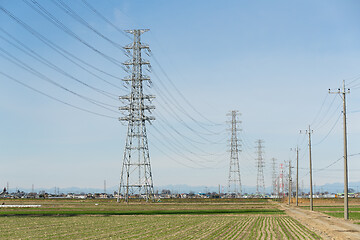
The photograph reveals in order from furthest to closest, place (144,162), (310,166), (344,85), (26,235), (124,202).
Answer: (124,202), (144,162), (310,166), (344,85), (26,235)

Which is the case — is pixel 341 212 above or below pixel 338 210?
above

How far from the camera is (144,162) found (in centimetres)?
9425

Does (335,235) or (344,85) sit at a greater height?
(344,85)

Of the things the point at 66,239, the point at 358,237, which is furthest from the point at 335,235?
the point at 66,239

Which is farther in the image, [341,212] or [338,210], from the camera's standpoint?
[338,210]

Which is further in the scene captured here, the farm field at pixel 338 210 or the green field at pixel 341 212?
the farm field at pixel 338 210

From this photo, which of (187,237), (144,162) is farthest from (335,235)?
(144,162)

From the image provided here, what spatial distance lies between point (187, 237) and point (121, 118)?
65704mm

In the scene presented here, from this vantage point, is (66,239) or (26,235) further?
(26,235)

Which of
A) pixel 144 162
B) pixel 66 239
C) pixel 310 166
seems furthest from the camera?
pixel 144 162

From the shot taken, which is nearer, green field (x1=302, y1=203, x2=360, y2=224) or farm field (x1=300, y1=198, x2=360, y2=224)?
green field (x1=302, y1=203, x2=360, y2=224)

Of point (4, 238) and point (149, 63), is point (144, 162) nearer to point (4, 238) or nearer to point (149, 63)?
point (149, 63)

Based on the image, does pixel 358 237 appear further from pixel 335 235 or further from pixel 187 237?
pixel 187 237

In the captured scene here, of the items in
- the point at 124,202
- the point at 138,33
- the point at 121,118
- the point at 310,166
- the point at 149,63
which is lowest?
the point at 124,202
